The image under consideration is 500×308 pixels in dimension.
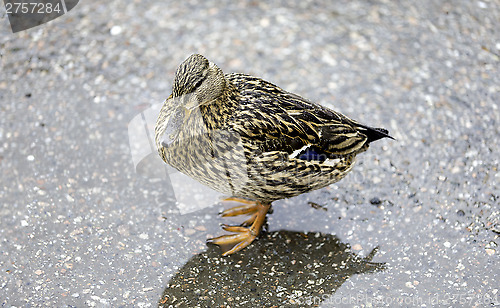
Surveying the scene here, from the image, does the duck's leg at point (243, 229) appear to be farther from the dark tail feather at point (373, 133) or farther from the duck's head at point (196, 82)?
the duck's head at point (196, 82)

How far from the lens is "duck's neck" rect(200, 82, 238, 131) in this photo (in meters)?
3.92

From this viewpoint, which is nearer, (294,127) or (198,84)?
(198,84)

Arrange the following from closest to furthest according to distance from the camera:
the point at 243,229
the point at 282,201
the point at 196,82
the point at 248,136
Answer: the point at 196,82, the point at 248,136, the point at 243,229, the point at 282,201

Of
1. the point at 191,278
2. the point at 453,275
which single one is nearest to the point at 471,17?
the point at 453,275

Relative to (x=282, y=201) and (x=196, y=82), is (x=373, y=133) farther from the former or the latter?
(x=196, y=82)

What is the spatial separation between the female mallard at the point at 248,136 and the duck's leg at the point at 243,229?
36 centimetres

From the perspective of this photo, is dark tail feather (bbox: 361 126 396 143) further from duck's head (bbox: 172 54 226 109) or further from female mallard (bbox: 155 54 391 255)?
duck's head (bbox: 172 54 226 109)

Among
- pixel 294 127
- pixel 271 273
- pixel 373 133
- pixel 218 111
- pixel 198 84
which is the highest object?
pixel 198 84

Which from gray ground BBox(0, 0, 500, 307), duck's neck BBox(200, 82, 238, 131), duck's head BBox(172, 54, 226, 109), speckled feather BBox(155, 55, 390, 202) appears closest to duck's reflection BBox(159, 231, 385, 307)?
gray ground BBox(0, 0, 500, 307)

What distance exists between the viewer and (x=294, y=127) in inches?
155

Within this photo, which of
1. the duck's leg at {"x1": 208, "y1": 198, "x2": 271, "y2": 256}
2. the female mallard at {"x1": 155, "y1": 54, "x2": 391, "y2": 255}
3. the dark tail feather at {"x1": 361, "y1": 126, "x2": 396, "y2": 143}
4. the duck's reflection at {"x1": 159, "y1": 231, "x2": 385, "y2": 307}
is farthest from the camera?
the duck's leg at {"x1": 208, "y1": 198, "x2": 271, "y2": 256}

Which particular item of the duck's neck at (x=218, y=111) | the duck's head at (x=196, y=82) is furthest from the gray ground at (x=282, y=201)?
the duck's head at (x=196, y=82)

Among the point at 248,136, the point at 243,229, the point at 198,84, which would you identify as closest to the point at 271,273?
the point at 243,229

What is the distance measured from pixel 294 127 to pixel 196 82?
800 millimetres
